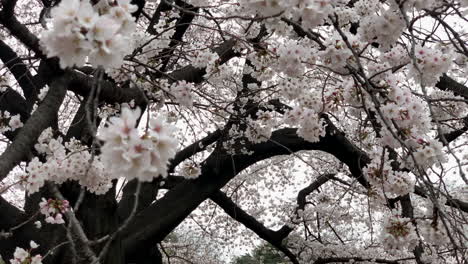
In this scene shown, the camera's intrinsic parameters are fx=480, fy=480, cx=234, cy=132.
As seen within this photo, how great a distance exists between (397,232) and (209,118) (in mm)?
2062

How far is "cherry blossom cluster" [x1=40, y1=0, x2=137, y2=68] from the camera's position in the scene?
1.26 m

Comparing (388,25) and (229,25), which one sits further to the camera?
(229,25)

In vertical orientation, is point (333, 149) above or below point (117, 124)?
above

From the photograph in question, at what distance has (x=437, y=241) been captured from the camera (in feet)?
7.37

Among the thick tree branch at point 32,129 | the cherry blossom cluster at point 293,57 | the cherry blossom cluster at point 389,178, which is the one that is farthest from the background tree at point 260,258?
the thick tree branch at point 32,129

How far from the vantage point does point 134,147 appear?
4.03 ft

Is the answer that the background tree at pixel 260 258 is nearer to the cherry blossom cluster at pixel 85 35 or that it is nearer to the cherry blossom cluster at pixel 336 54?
the cherry blossom cluster at pixel 336 54

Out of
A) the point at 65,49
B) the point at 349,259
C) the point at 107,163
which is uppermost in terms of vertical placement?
the point at 349,259

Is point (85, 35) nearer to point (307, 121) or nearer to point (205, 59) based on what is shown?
point (307, 121)

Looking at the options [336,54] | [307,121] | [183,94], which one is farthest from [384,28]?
[183,94]

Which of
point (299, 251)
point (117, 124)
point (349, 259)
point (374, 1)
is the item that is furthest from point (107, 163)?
point (299, 251)

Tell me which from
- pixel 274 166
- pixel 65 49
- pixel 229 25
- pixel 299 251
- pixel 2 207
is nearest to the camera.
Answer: pixel 65 49

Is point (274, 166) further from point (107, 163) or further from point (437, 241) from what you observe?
point (107, 163)

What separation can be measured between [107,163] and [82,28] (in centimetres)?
37
